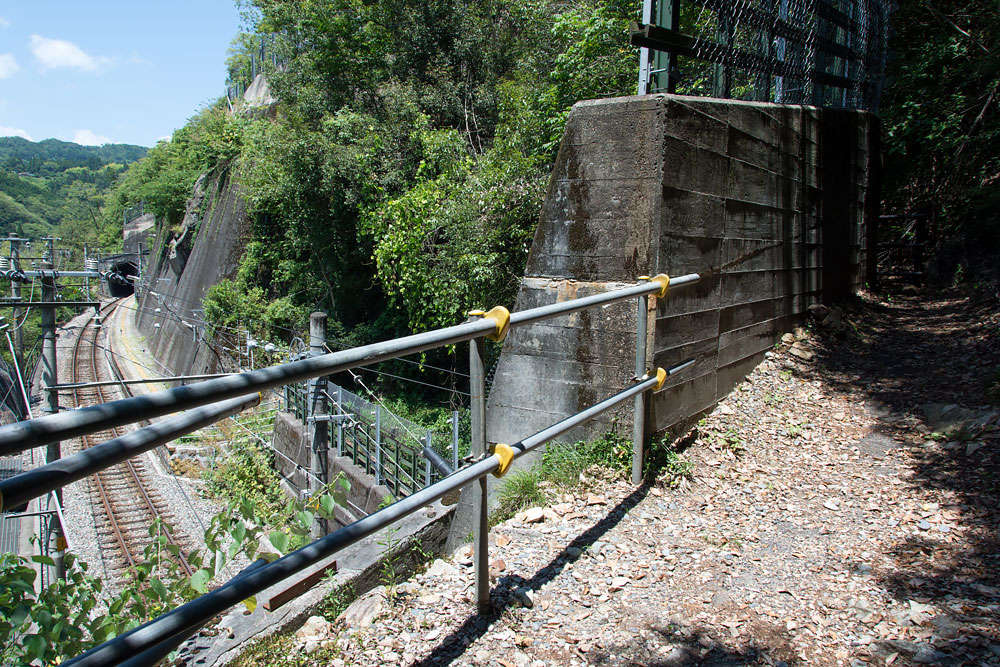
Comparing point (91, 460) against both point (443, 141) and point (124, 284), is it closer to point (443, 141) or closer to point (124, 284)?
point (443, 141)

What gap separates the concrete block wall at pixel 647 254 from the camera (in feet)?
12.7

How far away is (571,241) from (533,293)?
1.39ft

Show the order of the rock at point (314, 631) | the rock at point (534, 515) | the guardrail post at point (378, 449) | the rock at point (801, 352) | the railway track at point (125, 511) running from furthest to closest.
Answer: the railway track at point (125, 511), the guardrail post at point (378, 449), the rock at point (801, 352), the rock at point (534, 515), the rock at point (314, 631)

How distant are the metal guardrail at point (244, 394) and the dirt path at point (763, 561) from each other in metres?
0.34

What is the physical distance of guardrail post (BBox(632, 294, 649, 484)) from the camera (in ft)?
11.2

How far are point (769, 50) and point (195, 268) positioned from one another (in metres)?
30.0

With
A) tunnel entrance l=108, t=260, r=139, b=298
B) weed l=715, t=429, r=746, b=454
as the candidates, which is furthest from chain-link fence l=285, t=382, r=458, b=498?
tunnel entrance l=108, t=260, r=139, b=298

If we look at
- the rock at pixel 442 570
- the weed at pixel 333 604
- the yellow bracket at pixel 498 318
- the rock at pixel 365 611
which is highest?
the yellow bracket at pixel 498 318

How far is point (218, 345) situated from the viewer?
2412 cm

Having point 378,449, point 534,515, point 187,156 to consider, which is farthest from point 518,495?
point 187,156

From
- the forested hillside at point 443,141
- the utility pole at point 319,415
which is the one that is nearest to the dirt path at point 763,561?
the forested hillside at point 443,141

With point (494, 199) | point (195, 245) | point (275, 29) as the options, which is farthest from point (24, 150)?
point (494, 199)

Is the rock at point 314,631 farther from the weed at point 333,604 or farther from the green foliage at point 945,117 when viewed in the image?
the green foliage at point 945,117

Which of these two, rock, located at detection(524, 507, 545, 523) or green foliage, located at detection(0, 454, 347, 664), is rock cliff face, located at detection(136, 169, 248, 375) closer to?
rock, located at detection(524, 507, 545, 523)
